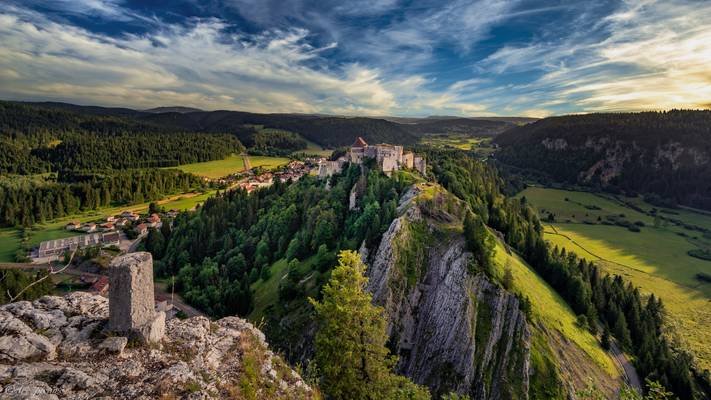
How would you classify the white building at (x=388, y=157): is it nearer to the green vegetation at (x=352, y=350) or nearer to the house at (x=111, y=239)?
the green vegetation at (x=352, y=350)

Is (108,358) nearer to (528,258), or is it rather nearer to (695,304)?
(528,258)

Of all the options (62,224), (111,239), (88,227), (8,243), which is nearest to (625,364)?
(111,239)

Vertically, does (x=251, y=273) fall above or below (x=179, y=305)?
above

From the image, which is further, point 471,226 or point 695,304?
point 695,304

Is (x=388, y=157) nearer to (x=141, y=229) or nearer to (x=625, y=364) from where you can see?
(x=625, y=364)

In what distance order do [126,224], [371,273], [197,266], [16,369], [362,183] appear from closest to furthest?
1. [16,369]
2. [371,273]
3. [362,183]
4. [197,266]
5. [126,224]

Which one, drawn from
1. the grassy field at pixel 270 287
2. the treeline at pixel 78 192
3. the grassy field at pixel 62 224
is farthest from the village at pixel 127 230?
the treeline at pixel 78 192

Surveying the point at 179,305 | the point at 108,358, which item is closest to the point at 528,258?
the point at 179,305
